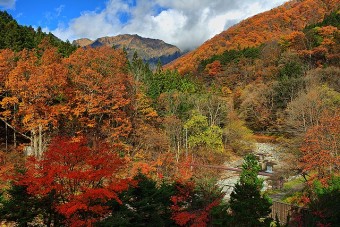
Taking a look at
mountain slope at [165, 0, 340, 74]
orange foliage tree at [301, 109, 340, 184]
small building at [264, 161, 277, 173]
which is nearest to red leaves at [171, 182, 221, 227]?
orange foliage tree at [301, 109, 340, 184]

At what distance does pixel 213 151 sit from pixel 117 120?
10.2 meters

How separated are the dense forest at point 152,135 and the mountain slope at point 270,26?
12.9 meters

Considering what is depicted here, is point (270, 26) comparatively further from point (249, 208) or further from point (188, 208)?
point (249, 208)

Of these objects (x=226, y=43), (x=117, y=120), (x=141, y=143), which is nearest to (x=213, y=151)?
(x=141, y=143)

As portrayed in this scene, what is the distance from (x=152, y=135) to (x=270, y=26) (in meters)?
58.0

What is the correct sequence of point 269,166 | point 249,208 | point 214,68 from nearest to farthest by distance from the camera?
point 249,208
point 269,166
point 214,68

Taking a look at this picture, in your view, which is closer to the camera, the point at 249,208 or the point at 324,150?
the point at 249,208

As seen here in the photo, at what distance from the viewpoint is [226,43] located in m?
77.6

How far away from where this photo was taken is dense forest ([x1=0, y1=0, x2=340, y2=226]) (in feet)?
39.2

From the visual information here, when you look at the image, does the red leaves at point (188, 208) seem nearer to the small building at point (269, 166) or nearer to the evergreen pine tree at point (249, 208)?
the evergreen pine tree at point (249, 208)

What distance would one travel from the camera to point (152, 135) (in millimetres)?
29219

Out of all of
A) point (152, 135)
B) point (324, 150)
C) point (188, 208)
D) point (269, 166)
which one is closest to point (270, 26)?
point (269, 166)

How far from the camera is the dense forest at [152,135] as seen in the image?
11945 millimetres

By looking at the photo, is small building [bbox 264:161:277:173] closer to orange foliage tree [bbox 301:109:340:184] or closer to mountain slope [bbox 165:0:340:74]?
orange foliage tree [bbox 301:109:340:184]
